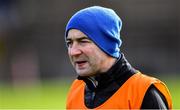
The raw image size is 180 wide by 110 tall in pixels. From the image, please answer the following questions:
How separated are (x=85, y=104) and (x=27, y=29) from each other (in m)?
19.8

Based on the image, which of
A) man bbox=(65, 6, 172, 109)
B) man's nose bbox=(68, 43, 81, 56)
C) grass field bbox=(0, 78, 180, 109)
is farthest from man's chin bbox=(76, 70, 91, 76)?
grass field bbox=(0, 78, 180, 109)

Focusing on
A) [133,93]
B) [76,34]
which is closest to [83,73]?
[76,34]

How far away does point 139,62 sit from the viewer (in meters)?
22.8

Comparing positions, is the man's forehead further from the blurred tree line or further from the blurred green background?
the blurred tree line

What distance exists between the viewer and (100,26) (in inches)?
199

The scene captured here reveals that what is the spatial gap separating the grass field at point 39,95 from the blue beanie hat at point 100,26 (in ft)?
32.3

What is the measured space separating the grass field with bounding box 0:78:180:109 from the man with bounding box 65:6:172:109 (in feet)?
32.4

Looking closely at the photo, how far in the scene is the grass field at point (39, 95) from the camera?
16.4 metres

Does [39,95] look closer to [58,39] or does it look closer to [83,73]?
[58,39]

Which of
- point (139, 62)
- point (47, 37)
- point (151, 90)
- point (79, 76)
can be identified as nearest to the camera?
point (151, 90)

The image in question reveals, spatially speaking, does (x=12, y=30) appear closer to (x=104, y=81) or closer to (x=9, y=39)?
(x=9, y=39)

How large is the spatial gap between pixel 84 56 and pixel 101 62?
0.40 ft

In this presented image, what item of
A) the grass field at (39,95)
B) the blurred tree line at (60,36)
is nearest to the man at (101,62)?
the grass field at (39,95)

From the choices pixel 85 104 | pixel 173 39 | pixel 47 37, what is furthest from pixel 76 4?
pixel 85 104
